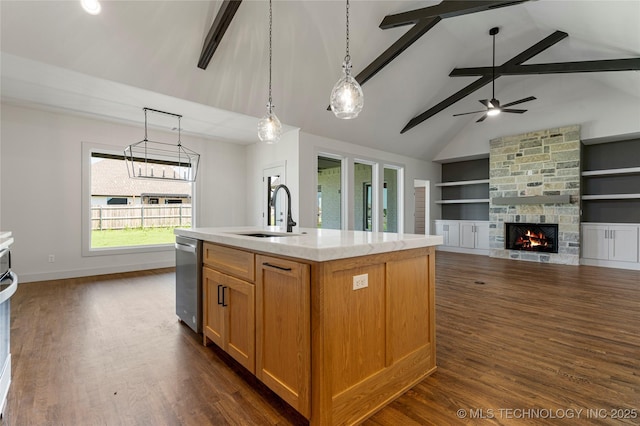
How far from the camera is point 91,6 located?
285cm

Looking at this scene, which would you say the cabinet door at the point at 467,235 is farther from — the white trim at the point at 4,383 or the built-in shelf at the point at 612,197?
the white trim at the point at 4,383

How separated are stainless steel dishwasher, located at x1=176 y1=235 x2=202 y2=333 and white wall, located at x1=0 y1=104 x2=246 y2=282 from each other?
3382 millimetres

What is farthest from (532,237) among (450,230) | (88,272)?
(88,272)

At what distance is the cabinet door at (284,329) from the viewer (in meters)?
1.44

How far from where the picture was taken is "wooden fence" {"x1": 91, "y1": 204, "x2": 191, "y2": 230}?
536 cm

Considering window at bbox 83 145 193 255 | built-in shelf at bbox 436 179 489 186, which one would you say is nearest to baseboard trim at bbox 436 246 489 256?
→ built-in shelf at bbox 436 179 489 186

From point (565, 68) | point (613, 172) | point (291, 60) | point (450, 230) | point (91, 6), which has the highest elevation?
point (565, 68)

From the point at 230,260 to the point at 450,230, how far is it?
24.6 feet

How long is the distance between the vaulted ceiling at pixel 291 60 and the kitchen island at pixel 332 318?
2.79 meters

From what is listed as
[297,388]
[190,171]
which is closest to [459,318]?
[297,388]

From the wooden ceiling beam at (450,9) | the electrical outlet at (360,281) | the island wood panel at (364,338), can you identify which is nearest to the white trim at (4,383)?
the island wood panel at (364,338)

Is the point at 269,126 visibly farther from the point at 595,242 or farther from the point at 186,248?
the point at 595,242

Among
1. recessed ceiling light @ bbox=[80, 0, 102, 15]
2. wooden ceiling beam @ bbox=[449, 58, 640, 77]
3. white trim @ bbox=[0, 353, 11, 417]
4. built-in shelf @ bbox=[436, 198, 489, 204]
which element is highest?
wooden ceiling beam @ bbox=[449, 58, 640, 77]

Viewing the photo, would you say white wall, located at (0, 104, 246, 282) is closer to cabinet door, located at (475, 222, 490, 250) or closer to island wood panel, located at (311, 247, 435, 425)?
island wood panel, located at (311, 247, 435, 425)
